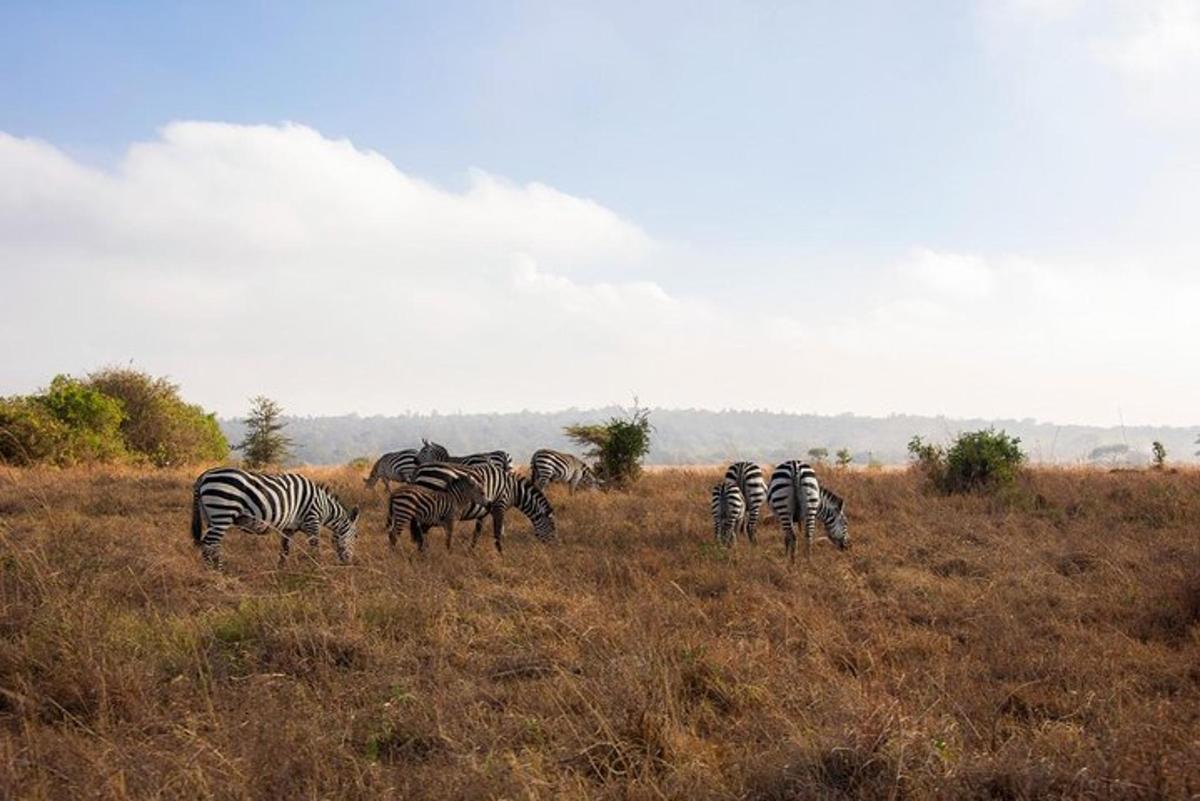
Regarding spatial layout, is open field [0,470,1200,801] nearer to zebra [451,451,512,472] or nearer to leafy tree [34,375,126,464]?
zebra [451,451,512,472]

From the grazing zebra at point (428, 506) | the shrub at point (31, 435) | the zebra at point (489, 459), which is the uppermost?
the shrub at point (31, 435)

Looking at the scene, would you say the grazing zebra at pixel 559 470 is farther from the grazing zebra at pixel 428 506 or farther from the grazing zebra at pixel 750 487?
the grazing zebra at pixel 750 487

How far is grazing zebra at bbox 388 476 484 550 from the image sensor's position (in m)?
12.2

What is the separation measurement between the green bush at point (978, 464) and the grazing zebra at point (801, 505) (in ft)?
24.7

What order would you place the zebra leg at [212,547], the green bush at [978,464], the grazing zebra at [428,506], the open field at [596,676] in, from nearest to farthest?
the open field at [596,676] → the zebra leg at [212,547] → the grazing zebra at [428,506] → the green bush at [978,464]

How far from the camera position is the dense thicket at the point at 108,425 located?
79.4ft

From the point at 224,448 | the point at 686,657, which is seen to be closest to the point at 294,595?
the point at 686,657

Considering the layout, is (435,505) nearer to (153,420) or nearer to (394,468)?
(394,468)

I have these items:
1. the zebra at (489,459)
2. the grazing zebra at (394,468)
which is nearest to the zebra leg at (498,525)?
the zebra at (489,459)

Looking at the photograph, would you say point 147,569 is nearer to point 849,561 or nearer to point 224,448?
point 849,561

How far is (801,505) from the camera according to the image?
12.7 meters

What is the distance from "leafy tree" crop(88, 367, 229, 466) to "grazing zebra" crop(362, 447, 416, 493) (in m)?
14.4

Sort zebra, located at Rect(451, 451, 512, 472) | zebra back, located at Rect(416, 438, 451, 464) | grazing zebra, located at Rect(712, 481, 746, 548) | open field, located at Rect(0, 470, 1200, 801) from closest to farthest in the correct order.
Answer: open field, located at Rect(0, 470, 1200, 801), grazing zebra, located at Rect(712, 481, 746, 548), zebra, located at Rect(451, 451, 512, 472), zebra back, located at Rect(416, 438, 451, 464)

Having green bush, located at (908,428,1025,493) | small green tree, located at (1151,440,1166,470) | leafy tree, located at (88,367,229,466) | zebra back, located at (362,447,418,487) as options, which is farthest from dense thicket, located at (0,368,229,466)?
small green tree, located at (1151,440,1166,470)
